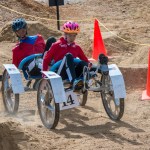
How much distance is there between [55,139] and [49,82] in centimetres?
107

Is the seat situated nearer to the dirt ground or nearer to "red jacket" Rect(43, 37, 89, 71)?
the dirt ground

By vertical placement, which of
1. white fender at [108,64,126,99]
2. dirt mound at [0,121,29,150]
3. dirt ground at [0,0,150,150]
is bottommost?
dirt ground at [0,0,150,150]

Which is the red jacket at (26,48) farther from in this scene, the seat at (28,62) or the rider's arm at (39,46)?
the seat at (28,62)

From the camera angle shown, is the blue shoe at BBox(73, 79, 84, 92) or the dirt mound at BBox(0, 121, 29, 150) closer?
the dirt mound at BBox(0, 121, 29, 150)

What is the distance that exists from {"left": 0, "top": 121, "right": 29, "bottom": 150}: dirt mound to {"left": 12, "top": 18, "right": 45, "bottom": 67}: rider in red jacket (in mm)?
3255

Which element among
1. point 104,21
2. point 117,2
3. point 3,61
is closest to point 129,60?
point 3,61

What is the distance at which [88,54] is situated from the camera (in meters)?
17.4

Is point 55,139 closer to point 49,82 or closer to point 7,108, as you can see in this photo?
point 49,82

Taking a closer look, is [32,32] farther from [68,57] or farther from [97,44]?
[68,57]

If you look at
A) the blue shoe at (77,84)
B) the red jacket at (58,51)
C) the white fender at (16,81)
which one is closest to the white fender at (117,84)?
the blue shoe at (77,84)

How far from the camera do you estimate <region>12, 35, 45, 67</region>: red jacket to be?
12.3m

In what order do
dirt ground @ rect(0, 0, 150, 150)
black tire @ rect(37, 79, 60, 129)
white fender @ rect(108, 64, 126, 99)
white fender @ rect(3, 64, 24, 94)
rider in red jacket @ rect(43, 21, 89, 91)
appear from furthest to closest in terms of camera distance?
white fender @ rect(3, 64, 24, 94)
rider in red jacket @ rect(43, 21, 89, 91)
white fender @ rect(108, 64, 126, 99)
black tire @ rect(37, 79, 60, 129)
dirt ground @ rect(0, 0, 150, 150)

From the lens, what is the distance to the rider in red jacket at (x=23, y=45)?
12.2 meters

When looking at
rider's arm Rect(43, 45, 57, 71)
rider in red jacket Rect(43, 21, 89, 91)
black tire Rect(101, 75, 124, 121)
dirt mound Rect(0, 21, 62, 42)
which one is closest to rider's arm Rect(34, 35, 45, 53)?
rider in red jacket Rect(43, 21, 89, 91)
